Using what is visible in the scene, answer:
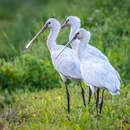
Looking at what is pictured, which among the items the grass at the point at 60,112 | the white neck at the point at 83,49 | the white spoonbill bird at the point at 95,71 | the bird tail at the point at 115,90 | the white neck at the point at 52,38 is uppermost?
the white neck at the point at 52,38

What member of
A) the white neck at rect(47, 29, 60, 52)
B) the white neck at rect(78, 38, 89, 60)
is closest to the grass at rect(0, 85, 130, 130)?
the white neck at rect(78, 38, 89, 60)

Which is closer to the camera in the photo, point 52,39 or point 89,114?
point 89,114

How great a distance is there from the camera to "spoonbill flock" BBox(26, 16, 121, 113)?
540cm

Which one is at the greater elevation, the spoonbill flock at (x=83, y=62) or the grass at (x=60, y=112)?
the spoonbill flock at (x=83, y=62)

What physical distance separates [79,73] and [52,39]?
2.77 feet

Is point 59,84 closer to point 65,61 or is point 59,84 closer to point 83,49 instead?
point 65,61

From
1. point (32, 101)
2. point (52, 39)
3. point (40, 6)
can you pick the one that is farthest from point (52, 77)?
point (40, 6)

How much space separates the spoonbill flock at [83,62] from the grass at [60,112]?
370 mm

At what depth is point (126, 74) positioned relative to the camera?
27.8ft

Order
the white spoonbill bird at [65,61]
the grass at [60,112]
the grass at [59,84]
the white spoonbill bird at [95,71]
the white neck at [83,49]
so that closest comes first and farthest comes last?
1. the grass at [60,112]
2. the white spoonbill bird at [95,71]
3. the grass at [59,84]
4. the white neck at [83,49]
5. the white spoonbill bird at [65,61]

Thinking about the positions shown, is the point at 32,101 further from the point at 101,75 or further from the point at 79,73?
the point at 101,75

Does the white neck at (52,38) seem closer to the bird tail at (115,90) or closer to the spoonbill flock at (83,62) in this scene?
the spoonbill flock at (83,62)

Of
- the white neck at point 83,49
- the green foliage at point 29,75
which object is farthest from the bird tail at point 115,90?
the green foliage at point 29,75

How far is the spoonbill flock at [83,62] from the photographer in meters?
5.40
